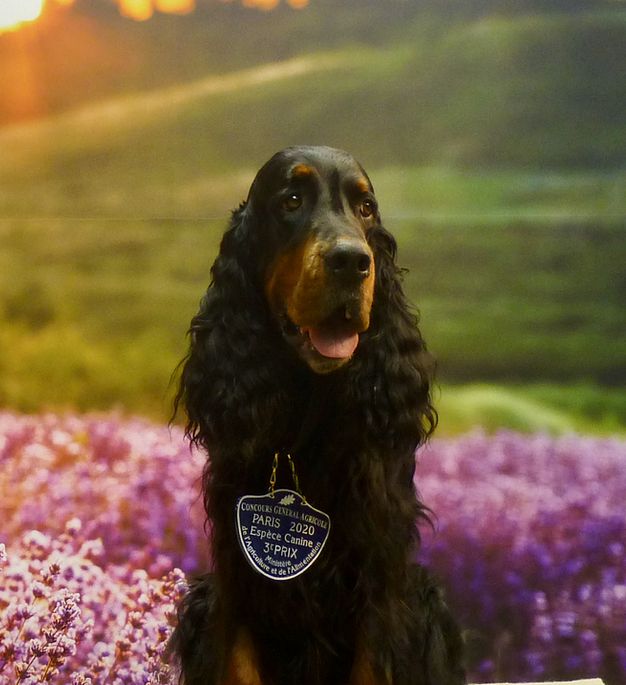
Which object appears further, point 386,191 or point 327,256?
point 386,191

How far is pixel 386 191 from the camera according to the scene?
275cm

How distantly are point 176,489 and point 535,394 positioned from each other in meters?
1.34

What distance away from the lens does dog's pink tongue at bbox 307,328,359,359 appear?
1.69 meters

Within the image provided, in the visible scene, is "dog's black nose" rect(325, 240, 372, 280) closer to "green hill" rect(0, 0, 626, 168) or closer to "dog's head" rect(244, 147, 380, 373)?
"dog's head" rect(244, 147, 380, 373)

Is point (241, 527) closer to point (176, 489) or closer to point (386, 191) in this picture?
point (176, 489)

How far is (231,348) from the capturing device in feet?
5.95

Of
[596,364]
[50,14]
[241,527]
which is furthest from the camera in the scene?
[596,364]

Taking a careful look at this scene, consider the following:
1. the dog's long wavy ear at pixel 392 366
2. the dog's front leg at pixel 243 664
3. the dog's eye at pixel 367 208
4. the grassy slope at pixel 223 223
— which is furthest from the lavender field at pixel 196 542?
the dog's eye at pixel 367 208

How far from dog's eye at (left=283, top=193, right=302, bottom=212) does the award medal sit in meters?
0.59

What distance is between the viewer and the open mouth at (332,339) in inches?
66.3

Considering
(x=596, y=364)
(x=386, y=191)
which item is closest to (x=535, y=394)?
(x=596, y=364)

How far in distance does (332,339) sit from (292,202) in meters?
0.34

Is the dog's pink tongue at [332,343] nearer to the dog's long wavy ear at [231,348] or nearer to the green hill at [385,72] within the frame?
the dog's long wavy ear at [231,348]

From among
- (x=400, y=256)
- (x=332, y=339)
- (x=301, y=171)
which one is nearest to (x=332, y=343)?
(x=332, y=339)
